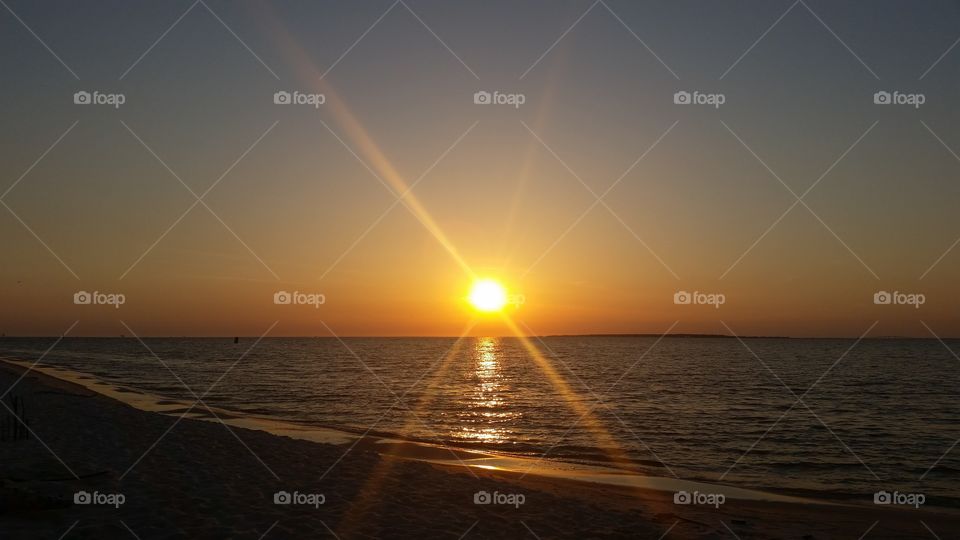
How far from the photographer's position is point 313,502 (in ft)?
43.0

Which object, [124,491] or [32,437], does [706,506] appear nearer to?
[124,491]

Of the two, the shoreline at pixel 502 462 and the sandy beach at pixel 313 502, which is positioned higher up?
the shoreline at pixel 502 462

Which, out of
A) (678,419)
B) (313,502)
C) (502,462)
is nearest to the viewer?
(313,502)

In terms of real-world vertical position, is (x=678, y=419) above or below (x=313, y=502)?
above

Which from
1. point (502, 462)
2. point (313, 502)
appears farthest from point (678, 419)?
point (313, 502)

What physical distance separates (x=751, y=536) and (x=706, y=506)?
2929 mm

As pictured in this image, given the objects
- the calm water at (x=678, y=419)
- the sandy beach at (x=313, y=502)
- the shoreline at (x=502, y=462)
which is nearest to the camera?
the sandy beach at (x=313, y=502)

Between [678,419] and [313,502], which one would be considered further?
[678,419]

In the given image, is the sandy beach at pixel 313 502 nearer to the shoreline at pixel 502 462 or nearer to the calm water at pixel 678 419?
the shoreline at pixel 502 462

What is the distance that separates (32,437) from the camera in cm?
1770

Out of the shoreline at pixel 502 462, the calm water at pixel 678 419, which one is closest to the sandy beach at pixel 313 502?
the shoreline at pixel 502 462

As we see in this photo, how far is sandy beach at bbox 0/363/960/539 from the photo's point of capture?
36.1ft

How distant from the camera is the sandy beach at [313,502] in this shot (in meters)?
11.0

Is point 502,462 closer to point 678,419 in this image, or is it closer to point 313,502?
point 313,502
